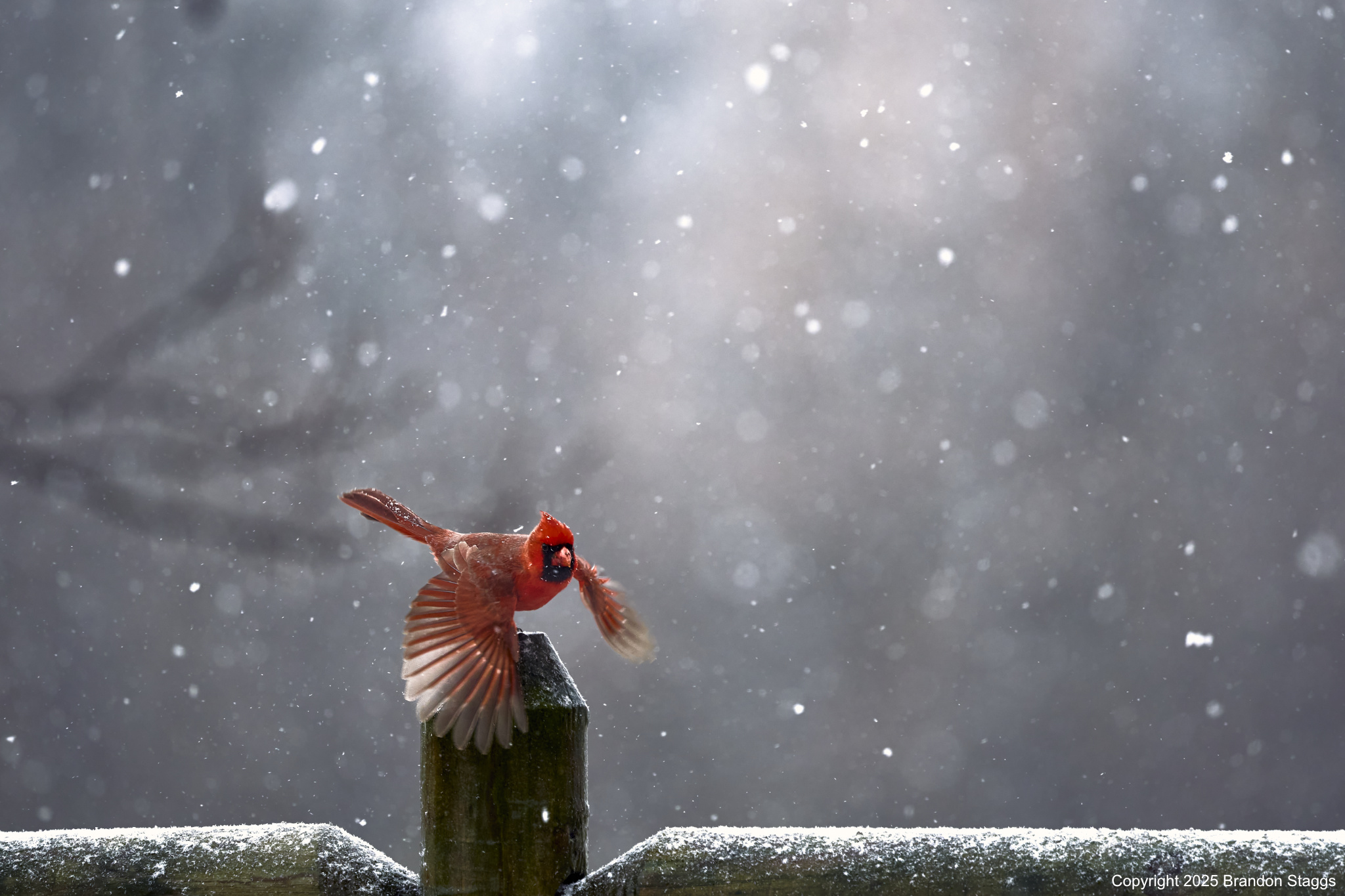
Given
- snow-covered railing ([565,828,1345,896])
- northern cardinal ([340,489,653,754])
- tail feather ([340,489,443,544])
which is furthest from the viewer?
tail feather ([340,489,443,544])

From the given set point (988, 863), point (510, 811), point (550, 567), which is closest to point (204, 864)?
→ point (510, 811)

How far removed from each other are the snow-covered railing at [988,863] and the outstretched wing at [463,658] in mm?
167

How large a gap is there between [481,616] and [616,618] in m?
0.24

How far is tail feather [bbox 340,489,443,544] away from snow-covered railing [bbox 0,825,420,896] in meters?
0.35

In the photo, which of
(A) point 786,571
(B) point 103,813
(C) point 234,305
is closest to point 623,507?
(A) point 786,571

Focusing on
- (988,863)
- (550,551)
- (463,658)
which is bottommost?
(988,863)

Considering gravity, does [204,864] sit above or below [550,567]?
below

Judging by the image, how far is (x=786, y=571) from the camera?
31.9 ft

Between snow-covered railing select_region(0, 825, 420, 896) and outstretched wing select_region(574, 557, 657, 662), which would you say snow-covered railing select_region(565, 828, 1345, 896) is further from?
outstretched wing select_region(574, 557, 657, 662)

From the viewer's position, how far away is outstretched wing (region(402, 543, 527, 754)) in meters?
0.80

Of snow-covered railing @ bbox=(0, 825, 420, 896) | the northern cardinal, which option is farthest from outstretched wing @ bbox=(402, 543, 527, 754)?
snow-covered railing @ bbox=(0, 825, 420, 896)

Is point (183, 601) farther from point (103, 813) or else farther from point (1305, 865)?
point (1305, 865)

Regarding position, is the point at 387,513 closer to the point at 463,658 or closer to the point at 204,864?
the point at 463,658

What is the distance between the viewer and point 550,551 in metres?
0.98
